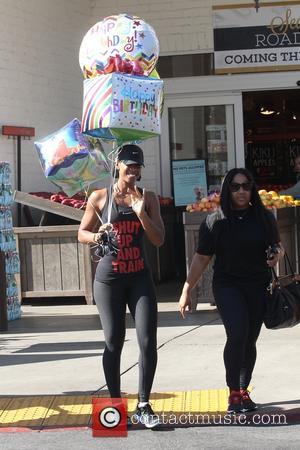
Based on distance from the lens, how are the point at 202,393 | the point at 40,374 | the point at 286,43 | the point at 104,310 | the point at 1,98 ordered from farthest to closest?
the point at 286,43
the point at 1,98
the point at 40,374
the point at 202,393
the point at 104,310

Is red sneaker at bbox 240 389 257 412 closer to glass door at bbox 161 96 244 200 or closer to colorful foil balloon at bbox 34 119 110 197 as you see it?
colorful foil balloon at bbox 34 119 110 197

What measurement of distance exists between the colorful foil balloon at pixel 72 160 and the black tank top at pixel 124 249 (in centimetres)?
129

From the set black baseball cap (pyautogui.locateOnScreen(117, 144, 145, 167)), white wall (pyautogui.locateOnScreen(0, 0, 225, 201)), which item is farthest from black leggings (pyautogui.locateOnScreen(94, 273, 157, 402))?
white wall (pyautogui.locateOnScreen(0, 0, 225, 201))

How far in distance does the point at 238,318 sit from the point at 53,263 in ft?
18.6

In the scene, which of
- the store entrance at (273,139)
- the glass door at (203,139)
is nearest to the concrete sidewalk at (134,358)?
the glass door at (203,139)

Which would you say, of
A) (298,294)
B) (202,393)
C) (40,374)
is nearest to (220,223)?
(298,294)

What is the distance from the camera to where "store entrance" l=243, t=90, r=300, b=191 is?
1797cm

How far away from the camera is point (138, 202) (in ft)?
20.2

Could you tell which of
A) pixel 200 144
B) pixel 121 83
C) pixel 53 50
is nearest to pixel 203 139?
pixel 200 144

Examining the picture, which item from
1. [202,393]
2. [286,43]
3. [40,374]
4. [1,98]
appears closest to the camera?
[202,393]

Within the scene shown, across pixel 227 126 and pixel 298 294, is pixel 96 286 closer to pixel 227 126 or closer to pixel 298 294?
pixel 298 294

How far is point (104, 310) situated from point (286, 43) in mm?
8616

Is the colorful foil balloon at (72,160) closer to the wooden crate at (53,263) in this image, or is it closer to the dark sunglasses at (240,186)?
the dark sunglasses at (240,186)

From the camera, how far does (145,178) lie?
1432 cm
